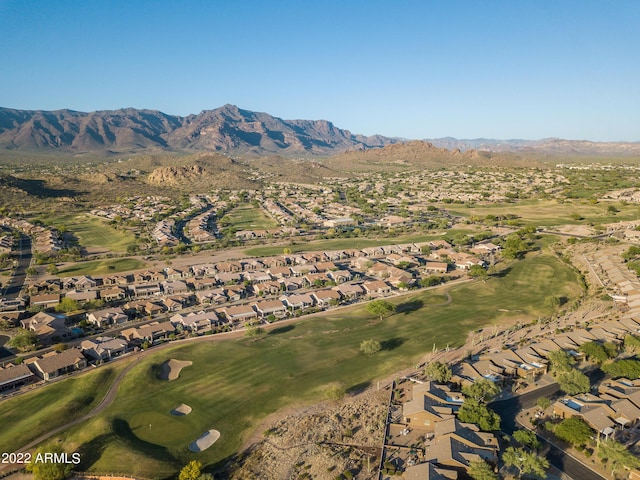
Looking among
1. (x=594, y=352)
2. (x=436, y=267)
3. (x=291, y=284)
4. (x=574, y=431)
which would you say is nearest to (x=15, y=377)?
(x=291, y=284)

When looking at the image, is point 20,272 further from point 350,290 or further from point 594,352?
point 594,352

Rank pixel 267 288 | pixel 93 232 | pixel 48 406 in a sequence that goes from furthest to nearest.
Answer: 1. pixel 93 232
2. pixel 267 288
3. pixel 48 406

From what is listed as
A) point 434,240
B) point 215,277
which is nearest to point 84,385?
point 215,277

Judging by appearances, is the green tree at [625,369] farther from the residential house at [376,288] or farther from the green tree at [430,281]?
the residential house at [376,288]

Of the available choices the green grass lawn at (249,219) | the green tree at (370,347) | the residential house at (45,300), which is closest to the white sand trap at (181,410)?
the green tree at (370,347)

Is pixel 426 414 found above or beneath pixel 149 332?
above

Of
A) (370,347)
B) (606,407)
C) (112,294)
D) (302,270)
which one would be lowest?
(112,294)
